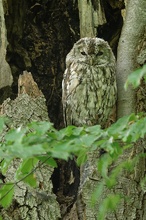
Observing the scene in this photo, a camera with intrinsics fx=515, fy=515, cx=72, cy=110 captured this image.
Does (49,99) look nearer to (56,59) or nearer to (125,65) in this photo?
(56,59)

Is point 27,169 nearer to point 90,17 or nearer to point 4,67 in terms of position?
point 4,67

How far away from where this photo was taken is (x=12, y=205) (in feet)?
10.3

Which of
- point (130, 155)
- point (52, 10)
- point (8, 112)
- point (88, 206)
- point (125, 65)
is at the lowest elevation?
point (88, 206)

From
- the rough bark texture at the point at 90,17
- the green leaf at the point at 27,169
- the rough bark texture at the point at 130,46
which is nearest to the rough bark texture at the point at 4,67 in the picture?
the rough bark texture at the point at 90,17

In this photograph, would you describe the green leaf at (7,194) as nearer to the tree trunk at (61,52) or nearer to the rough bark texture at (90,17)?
the tree trunk at (61,52)

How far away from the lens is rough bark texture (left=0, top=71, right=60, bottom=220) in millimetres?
3152

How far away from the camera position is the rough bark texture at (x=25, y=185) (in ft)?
10.3

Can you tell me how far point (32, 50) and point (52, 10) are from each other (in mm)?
419

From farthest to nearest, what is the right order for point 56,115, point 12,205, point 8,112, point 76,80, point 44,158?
point 56,115 < point 76,80 < point 8,112 < point 12,205 < point 44,158

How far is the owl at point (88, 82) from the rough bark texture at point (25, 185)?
0.34 metres

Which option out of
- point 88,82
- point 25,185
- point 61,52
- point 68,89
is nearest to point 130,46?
point 88,82

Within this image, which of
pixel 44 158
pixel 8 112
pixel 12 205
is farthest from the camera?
pixel 8 112

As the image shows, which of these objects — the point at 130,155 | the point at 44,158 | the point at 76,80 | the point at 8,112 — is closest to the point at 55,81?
the point at 76,80

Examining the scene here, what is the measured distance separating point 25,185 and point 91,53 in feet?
4.25
